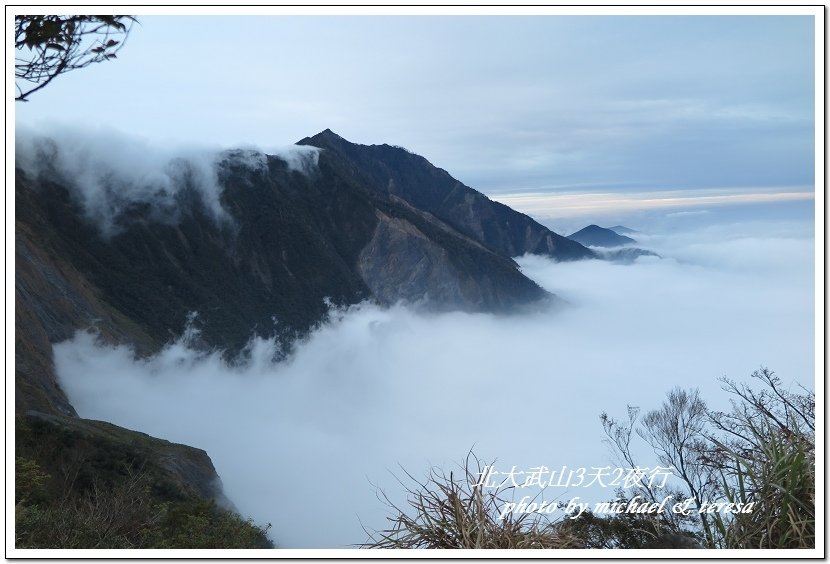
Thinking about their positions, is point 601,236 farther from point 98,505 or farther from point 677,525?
point 98,505

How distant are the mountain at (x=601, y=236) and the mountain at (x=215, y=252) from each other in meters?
6.99

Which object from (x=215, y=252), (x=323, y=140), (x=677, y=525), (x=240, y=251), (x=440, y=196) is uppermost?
(x=323, y=140)

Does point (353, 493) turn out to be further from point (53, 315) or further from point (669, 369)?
point (53, 315)

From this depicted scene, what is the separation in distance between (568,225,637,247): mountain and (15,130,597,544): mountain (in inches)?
275

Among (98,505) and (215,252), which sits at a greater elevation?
(215,252)

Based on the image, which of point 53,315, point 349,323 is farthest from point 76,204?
point 349,323

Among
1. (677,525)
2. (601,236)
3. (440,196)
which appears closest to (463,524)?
(677,525)

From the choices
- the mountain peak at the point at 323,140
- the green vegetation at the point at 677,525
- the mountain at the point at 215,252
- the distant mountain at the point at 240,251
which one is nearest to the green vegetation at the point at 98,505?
the mountain at the point at 215,252

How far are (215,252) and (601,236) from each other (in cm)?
3362

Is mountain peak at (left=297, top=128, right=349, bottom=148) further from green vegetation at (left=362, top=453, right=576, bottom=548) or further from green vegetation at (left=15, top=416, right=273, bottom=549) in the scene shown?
green vegetation at (left=362, top=453, right=576, bottom=548)

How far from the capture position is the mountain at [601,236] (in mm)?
10745

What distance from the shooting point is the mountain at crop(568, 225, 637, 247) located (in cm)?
1075

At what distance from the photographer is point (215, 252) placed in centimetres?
4028

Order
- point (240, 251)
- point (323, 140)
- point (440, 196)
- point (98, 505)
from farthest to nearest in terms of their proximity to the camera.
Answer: point (323, 140) → point (440, 196) → point (240, 251) → point (98, 505)
